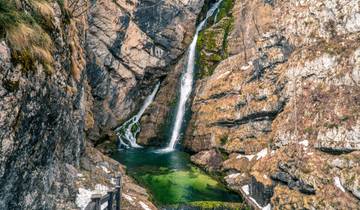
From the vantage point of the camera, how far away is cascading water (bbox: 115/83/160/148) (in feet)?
166

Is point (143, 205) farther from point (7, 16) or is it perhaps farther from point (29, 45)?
point (7, 16)

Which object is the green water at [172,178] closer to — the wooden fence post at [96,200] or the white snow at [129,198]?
the white snow at [129,198]

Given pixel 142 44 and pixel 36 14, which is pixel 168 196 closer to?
pixel 36 14

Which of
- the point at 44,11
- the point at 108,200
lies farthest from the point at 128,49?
the point at 108,200

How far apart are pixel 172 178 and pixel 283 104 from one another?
13.9 m

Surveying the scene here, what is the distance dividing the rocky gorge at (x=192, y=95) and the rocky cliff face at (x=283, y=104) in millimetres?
127

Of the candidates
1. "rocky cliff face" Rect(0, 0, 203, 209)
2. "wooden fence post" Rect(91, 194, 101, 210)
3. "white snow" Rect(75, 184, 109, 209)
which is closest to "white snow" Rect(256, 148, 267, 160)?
"rocky cliff face" Rect(0, 0, 203, 209)

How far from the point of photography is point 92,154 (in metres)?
32.2

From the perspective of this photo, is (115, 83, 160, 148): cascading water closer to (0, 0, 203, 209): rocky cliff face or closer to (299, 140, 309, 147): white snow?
(0, 0, 203, 209): rocky cliff face

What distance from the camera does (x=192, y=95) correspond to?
5222 centimetres

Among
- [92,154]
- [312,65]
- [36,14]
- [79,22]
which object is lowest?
[92,154]

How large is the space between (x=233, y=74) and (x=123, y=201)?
2735 cm

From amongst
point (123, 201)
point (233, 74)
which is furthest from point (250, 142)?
point (123, 201)

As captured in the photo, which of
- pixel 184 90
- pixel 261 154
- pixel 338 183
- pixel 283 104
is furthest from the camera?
pixel 184 90
